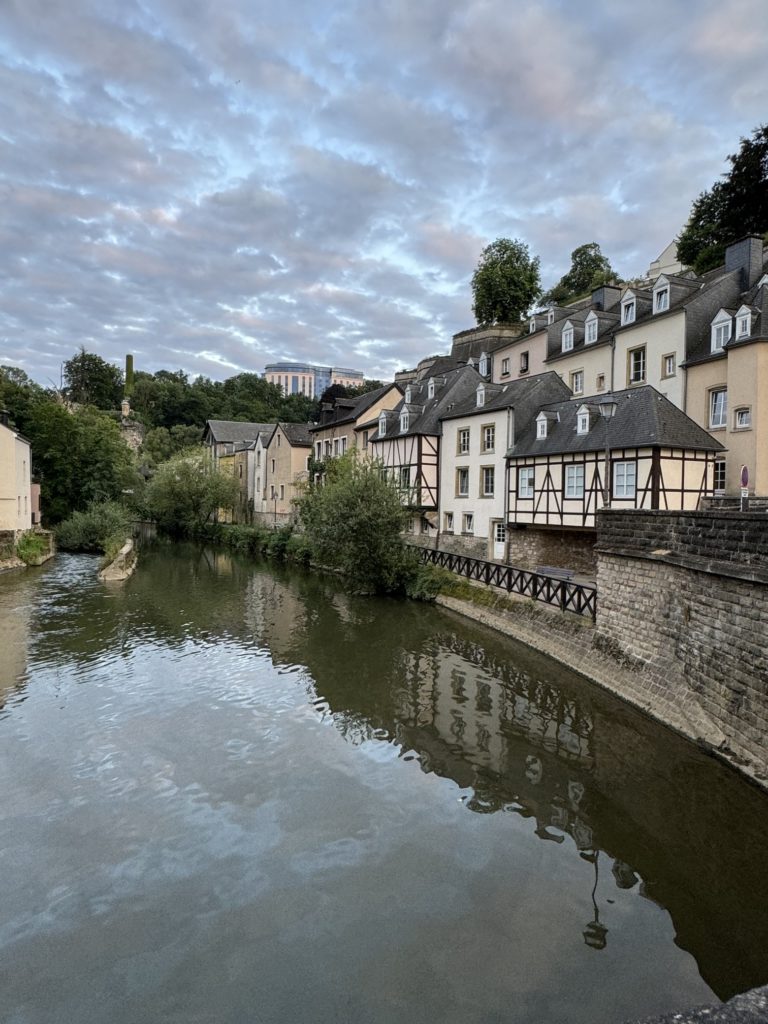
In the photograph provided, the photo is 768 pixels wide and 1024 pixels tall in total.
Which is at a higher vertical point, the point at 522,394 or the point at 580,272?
the point at 580,272

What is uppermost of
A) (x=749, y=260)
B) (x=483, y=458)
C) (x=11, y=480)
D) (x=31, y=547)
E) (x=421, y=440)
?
(x=749, y=260)

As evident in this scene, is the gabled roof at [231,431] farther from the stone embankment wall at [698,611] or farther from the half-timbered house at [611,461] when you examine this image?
the stone embankment wall at [698,611]

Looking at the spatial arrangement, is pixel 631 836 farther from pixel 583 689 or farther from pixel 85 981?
pixel 85 981

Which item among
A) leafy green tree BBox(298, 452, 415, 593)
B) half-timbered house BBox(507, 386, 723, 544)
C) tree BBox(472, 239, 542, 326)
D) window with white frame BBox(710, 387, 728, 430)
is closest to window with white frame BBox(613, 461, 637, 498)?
half-timbered house BBox(507, 386, 723, 544)

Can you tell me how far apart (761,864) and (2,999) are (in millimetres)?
7995

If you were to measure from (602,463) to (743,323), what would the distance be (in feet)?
21.0

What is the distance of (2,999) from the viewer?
5211 millimetres

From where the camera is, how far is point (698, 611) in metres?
10.4

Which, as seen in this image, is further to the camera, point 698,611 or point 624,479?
point 624,479

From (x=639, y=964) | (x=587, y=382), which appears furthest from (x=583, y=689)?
(x=587, y=382)

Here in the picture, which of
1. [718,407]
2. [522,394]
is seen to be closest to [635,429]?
[718,407]

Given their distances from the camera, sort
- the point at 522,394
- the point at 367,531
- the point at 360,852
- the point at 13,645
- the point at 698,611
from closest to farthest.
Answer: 1. the point at 360,852
2. the point at 698,611
3. the point at 13,645
4. the point at 367,531
5. the point at 522,394

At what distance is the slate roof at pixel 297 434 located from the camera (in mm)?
44406

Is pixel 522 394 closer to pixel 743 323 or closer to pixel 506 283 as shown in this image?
pixel 743 323
